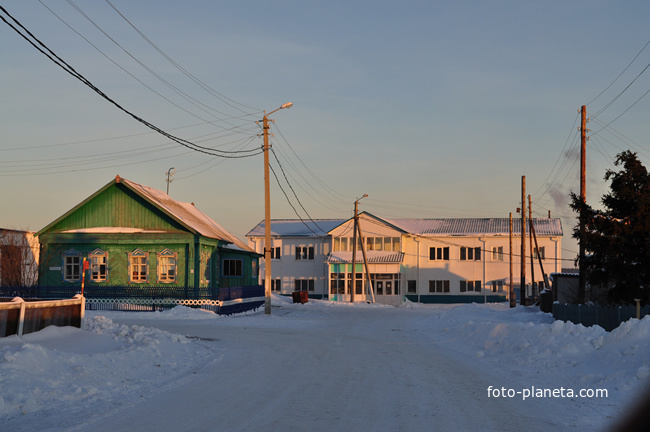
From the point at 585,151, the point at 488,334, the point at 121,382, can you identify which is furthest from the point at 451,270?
the point at 121,382

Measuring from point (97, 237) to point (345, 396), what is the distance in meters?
30.6

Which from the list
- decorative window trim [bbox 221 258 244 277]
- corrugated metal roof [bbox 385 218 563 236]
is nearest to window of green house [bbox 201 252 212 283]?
decorative window trim [bbox 221 258 244 277]

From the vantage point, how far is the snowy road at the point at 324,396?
883 centimetres

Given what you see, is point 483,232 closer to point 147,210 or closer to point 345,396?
point 147,210

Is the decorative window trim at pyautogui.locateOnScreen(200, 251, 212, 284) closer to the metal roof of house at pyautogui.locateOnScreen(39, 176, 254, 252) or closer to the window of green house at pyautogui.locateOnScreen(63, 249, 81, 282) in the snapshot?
the metal roof of house at pyautogui.locateOnScreen(39, 176, 254, 252)

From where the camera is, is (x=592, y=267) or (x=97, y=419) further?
(x=592, y=267)

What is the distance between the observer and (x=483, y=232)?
222 feet

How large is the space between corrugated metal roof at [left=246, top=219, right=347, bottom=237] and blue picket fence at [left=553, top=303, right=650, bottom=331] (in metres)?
43.9

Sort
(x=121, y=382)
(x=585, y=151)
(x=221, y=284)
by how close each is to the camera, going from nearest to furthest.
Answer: (x=121, y=382)
(x=585, y=151)
(x=221, y=284)

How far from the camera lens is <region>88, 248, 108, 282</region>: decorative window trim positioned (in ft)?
125

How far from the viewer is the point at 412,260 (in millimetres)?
68250

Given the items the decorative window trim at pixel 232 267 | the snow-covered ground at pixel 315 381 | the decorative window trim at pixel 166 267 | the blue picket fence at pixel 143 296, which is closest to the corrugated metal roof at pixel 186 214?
the decorative window trim at pixel 232 267

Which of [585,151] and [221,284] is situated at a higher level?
[585,151]

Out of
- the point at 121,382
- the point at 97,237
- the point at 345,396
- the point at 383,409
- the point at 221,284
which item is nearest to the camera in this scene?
the point at 383,409
